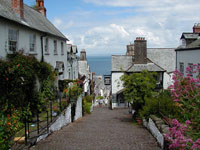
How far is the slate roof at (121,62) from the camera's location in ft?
114

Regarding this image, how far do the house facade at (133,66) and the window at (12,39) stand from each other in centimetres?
2057

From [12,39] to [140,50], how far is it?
927 inches

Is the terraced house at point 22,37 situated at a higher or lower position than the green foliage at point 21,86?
higher

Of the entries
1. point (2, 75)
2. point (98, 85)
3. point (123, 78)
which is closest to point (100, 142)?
point (2, 75)

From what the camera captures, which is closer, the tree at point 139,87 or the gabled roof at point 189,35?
the tree at point 139,87

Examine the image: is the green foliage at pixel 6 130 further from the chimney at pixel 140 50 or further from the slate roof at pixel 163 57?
the slate roof at pixel 163 57

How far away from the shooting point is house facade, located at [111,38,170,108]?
32.8 metres

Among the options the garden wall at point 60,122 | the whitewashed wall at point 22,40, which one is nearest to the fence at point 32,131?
the garden wall at point 60,122

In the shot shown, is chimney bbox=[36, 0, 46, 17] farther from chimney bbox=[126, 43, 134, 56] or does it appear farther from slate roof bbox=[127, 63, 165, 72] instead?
chimney bbox=[126, 43, 134, 56]

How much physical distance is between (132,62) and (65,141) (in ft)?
88.1

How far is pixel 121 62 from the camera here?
116 ft

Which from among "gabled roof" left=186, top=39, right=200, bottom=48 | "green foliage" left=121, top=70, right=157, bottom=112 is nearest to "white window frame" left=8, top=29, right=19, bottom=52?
"green foliage" left=121, top=70, right=157, bottom=112

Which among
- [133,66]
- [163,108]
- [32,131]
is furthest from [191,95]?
[133,66]

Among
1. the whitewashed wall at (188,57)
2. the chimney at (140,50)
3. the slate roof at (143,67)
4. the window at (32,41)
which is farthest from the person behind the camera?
the chimney at (140,50)
